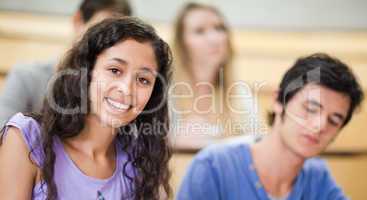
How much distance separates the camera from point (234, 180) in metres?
1.12

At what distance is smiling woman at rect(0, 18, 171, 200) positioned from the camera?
33.7 inches

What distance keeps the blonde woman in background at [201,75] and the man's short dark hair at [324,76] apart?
32cm

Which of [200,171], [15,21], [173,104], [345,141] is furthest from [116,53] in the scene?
[345,141]

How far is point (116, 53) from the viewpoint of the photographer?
911mm

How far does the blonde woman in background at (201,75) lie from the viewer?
1430 millimetres

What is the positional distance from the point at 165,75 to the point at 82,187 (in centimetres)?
26

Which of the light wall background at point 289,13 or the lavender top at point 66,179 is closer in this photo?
the lavender top at point 66,179

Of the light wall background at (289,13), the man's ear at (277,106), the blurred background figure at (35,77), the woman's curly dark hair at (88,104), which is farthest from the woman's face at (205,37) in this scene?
the woman's curly dark hair at (88,104)

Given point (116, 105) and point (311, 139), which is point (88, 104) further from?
point (311, 139)

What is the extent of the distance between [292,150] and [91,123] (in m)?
0.46

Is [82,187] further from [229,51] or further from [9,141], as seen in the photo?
[229,51]

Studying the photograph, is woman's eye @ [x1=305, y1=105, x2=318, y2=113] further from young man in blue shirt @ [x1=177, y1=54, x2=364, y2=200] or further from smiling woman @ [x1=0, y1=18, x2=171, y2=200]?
smiling woman @ [x1=0, y1=18, x2=171, y2=200]

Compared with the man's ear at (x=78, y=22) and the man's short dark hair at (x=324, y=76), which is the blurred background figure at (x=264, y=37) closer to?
the man's ear at (x=78, y=22)

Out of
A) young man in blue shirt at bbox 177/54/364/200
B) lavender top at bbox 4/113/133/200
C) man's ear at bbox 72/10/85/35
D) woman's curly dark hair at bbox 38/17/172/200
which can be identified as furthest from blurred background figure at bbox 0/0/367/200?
lavender top at bbox 4/113/133/200
